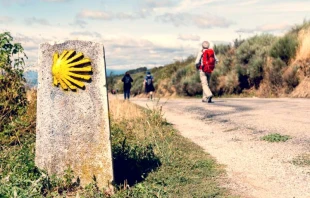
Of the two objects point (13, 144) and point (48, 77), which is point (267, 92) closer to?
point (13, 144)

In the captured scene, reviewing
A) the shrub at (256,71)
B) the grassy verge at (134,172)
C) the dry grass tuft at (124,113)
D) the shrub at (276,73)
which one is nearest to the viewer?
the grassy verge at (134,172)

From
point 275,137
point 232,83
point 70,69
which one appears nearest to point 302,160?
point 275,137

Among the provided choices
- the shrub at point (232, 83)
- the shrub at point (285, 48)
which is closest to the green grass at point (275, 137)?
the shrub at point (285, 48)

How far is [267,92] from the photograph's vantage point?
68.4 ft

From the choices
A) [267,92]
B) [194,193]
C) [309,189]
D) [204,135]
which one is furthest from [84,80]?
[267,92]

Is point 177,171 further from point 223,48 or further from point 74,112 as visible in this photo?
point 223,48

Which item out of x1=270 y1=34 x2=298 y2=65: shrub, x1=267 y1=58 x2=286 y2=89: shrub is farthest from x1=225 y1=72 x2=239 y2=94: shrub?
x1=267 y1=58 x2=286 y2=89: shrub

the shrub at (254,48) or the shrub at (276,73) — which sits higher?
the shrub at (254,48)

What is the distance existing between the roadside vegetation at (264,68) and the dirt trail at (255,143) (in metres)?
6.35

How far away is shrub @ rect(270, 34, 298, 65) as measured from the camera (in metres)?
20.9

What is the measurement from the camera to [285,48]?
21250mm

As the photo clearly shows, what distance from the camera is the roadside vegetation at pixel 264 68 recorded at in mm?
19500

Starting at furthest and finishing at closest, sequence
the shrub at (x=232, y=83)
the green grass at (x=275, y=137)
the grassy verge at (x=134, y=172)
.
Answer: the shrub at (x=232, y=83) < the green grass at (x=275, y=137) < the grassy verge at (x=134, y=172)

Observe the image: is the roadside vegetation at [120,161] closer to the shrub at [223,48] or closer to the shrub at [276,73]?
the shrub at [276,73]
